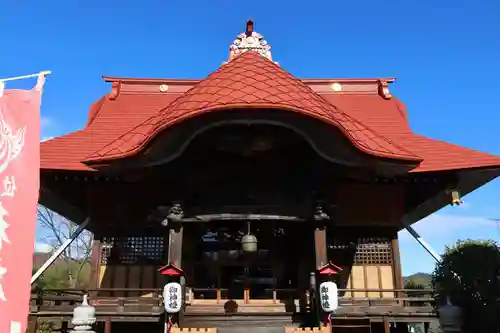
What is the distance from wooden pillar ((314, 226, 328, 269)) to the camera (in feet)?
30.9

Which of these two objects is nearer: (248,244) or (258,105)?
(258,105)

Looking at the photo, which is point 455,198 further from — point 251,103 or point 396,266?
point 251,103

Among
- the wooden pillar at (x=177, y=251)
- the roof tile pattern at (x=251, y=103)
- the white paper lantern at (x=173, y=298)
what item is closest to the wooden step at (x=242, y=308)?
the wooden pillar at (x=177, y=251)

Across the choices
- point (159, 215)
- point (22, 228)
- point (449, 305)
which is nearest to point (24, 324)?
point (22, 228)

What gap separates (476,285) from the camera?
776 cm

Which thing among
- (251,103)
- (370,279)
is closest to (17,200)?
(251,103)

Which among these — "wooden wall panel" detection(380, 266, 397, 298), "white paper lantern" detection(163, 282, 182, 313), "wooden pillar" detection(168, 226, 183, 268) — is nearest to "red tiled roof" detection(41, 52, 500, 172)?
"wooden pillar" detection(168, 226, 183, 268)

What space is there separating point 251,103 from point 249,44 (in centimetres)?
744

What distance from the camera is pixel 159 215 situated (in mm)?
10266

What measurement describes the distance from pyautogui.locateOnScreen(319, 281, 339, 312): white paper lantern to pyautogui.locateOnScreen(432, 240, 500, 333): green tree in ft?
6.32

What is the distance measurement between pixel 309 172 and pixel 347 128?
131 centimetres

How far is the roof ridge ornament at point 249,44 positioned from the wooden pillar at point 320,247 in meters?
7.75

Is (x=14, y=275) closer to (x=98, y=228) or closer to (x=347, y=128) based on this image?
(x=98, y=228)

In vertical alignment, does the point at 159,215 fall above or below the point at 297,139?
below
